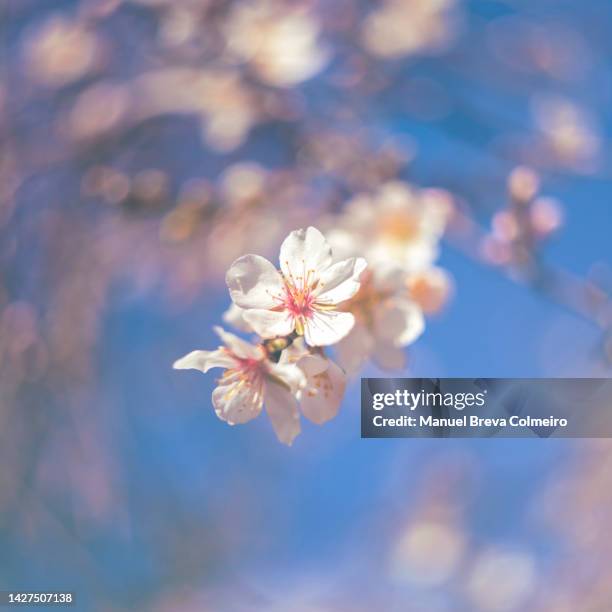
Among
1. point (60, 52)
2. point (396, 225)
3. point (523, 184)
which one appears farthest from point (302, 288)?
point (60, 52)

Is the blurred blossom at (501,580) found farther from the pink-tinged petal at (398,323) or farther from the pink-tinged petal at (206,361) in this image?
the pink-tinged petal at (206,361)

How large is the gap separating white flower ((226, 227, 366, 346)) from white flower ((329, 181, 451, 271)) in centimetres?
17

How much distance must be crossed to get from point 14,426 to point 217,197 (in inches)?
20.7

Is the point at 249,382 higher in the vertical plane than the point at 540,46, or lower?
lower

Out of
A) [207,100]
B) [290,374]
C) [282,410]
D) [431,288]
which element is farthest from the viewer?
[207,100]

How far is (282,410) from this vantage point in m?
0.91

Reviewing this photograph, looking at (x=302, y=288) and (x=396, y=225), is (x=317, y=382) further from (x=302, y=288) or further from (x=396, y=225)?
(x=396, y=225)

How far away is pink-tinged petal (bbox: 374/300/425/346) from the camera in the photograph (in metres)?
0.96

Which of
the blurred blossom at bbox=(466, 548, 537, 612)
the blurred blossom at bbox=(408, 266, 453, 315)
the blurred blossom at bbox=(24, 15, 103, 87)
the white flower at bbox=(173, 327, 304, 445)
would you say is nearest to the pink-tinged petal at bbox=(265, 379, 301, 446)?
A: the white flower at bbox=(173, 327, 304, 445)

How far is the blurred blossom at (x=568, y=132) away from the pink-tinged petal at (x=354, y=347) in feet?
1.41

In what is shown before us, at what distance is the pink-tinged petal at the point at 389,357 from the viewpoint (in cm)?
99

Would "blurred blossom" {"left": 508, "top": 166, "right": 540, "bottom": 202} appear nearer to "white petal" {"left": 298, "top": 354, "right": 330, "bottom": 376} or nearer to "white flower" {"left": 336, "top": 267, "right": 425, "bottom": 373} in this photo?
"white flower" {"left": 336, "top": 267, "right": 425, "bottom": 373}

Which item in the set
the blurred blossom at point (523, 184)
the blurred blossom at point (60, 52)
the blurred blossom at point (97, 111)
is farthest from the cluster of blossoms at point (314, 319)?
the blurred blossom at point (60, 52)

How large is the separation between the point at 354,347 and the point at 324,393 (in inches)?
3.5
